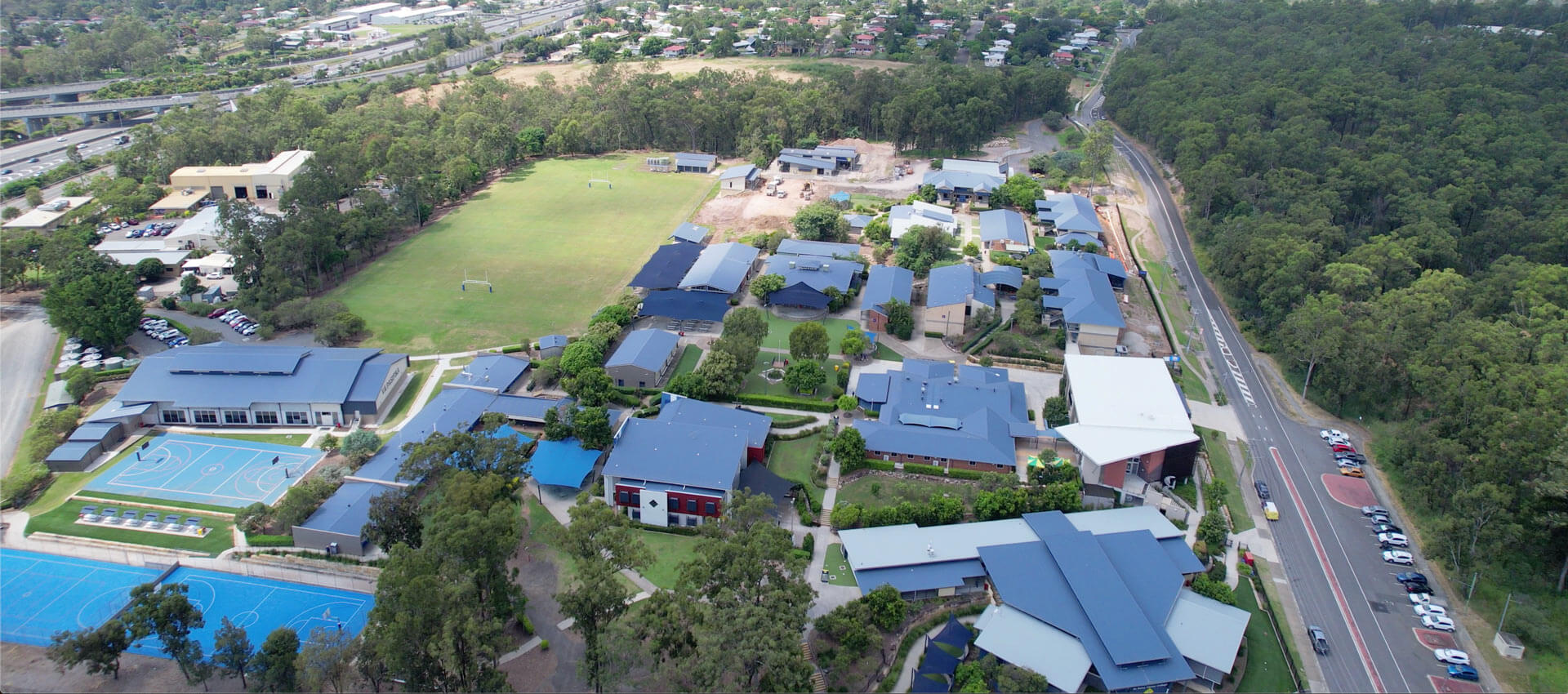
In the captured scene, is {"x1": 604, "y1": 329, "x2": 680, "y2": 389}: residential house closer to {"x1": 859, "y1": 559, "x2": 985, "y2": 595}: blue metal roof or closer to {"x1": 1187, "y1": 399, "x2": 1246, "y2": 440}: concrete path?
{"x1": 859, "y1": 559, "x2": 985, "y2": 595}: blue metal roof

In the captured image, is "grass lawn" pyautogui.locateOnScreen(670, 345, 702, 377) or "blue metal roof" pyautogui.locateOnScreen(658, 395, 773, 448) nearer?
"blue metal roof" pyautogui.locateOnScreen(658, 395, 773, 448)

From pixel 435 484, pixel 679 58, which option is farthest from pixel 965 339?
pixel 679 58

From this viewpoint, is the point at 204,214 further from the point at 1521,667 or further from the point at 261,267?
the point at 1521,667

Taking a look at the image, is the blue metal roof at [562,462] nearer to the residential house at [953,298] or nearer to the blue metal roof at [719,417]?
the blue metal roof at [719,417]

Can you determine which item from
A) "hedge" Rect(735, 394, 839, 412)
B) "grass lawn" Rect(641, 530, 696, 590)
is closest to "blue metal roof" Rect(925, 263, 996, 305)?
"hedge" Rect(735, 394, 839, 412)

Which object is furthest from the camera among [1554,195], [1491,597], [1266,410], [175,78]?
[175,78]
